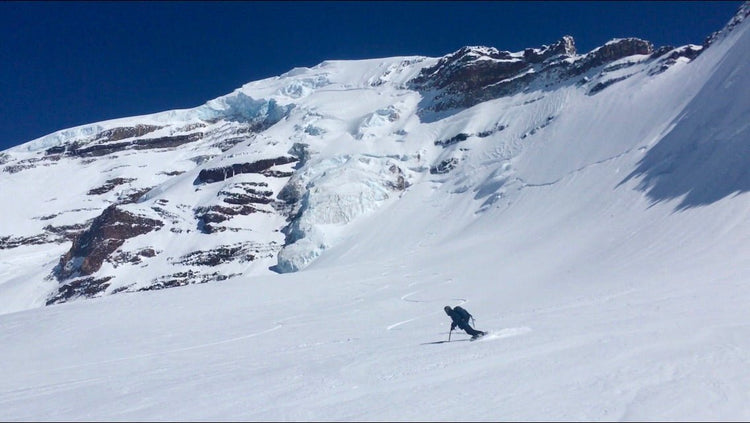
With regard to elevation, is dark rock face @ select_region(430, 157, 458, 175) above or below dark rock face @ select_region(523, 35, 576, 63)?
below

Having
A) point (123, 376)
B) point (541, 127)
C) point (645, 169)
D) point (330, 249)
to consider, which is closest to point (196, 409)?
point (123, 376)

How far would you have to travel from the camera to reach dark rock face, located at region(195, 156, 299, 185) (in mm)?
Result: 96125

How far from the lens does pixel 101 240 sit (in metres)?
81.5

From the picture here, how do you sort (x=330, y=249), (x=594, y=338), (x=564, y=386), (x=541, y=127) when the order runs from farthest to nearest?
(x=541, y=127) < (x=330, y=249) < (x=594, y=338) < (x=564, y=386)

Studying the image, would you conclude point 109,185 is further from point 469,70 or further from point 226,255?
point 469,70

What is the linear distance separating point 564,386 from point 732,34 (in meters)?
59.3

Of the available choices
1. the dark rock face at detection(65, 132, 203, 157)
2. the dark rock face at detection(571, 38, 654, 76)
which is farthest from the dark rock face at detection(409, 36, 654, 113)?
the dark rock face at detection(65, 132, 203, 157)

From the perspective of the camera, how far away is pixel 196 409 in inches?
314

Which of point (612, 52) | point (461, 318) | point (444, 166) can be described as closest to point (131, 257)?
point (444, 166)

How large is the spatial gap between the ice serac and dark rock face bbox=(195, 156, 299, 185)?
0.22 m

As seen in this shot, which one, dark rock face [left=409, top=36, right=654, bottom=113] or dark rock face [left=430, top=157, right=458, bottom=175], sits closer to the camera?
dark rock face [left=430, top=157, right=458, bottom=175]

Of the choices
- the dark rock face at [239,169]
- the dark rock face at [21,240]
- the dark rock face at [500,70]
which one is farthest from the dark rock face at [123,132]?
the dark rock face at [500,70]

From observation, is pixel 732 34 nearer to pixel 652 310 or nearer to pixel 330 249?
pixel 330 249

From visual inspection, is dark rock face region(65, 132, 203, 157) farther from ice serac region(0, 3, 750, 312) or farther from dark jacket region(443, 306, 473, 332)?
dark jacket region(443, 306, 473, 332)
